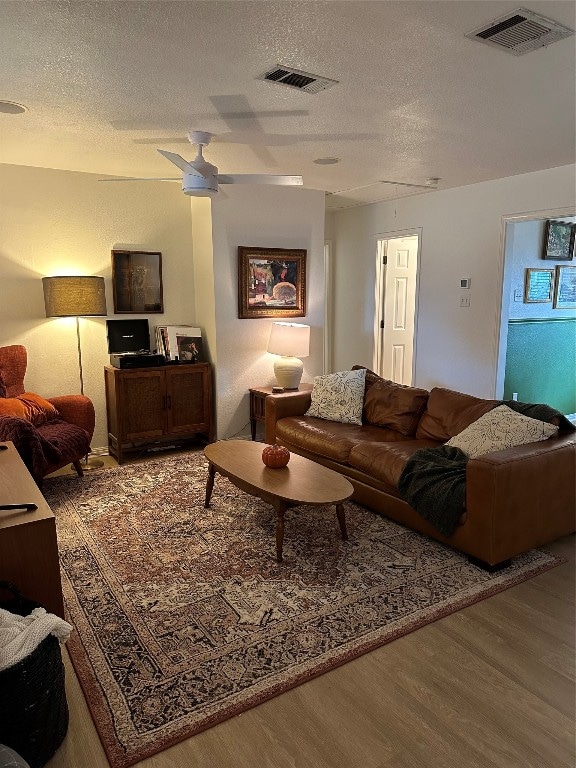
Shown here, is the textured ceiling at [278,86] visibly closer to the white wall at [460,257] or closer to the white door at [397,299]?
the white wall at [460,257]

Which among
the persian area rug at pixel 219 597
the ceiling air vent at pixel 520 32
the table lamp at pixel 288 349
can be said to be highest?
the ceiling air vent at pixel 520 32

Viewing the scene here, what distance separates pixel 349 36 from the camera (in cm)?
209

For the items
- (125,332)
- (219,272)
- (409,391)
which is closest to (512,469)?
(409,391)

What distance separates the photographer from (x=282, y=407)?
14.6ft

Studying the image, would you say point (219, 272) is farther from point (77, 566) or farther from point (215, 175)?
point (77, 566)

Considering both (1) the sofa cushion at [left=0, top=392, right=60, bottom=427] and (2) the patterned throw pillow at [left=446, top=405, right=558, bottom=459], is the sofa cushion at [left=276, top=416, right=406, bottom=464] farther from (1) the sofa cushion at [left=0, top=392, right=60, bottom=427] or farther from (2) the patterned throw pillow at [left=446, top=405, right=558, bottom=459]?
(1) the sofa cushion at [left=0, top=392, right=60, bottom=427]

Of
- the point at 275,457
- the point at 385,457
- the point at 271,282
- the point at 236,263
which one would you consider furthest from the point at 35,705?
the point at 271,282

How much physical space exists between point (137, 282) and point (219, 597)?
323 cm

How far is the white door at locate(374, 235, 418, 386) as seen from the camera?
6051 millimetres

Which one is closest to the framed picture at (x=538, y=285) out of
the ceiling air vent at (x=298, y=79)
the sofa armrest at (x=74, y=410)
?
the ceiling air vent at (x=298, y=79)

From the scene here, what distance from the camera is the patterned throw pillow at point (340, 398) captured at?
4.21 meters

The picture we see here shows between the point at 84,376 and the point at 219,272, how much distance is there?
5.01 feet

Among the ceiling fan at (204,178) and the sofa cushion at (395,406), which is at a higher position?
the ceiling fan at (204,178)

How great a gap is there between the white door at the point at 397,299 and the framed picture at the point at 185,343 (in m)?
2.28
